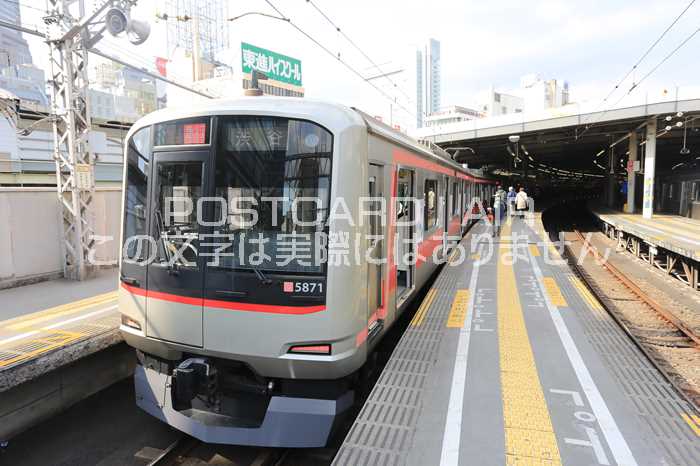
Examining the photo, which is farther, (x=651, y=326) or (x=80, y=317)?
(x=651, y=326)

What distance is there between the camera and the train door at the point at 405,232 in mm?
5036

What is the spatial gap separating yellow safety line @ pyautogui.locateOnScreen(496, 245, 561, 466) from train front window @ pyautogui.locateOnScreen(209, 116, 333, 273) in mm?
1742

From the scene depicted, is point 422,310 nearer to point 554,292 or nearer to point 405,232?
point 405,232

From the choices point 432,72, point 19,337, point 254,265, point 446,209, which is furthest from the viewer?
point 432,72

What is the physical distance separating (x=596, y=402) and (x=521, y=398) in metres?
0.54

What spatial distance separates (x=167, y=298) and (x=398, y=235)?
96.6 inches

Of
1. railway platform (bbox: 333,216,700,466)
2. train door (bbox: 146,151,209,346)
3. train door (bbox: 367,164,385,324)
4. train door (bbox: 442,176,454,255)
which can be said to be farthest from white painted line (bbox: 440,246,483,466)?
train door (bbox: 442,176,454,255)

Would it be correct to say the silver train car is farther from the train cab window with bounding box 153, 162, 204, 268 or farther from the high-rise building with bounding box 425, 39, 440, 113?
the high-rise building with bounding box 425, 39, 440, 113

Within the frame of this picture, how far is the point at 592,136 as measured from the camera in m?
22.1

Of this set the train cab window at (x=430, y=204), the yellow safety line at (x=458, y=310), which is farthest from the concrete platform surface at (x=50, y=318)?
the train cab window at (x=430, y=204)

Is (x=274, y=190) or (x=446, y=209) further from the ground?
(x=274, y=190)

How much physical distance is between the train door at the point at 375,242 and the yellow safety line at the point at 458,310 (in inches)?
58.1

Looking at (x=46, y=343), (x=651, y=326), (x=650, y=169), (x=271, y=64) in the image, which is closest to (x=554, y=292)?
(x=651, y=326)

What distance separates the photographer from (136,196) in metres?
3.92
